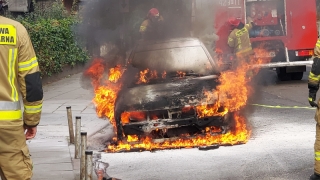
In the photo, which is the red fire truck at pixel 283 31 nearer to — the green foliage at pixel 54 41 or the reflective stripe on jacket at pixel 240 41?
the reflective stripe on jacket at pixel 240 41

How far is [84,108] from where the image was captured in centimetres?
1251

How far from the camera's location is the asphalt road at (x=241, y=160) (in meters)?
6.53

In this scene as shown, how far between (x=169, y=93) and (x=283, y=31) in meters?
8.91

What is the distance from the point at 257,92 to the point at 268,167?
5677mm

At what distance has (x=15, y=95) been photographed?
4.08 metres

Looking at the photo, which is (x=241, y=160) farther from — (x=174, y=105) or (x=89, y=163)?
(x=89, y=163)

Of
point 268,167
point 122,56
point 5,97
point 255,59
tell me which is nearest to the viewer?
point 5,97

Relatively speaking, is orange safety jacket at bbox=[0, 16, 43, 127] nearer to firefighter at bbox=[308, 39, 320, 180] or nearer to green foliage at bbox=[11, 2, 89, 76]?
firefighter at bbox=[308, 39, 320, 180]

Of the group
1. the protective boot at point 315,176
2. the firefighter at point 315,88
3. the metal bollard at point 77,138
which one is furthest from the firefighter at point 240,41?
the protective boot at point 315,176

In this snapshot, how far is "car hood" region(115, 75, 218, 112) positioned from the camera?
779 centimetres

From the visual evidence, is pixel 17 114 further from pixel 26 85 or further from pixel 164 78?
pixel 164 78

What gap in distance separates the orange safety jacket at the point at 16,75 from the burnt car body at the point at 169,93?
3.69m

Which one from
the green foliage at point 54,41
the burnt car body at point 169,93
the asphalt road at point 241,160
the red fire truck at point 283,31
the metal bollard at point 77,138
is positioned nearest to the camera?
the asphalt road at point 241,160

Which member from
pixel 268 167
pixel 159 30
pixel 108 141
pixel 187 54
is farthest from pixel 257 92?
pixel 268 167
